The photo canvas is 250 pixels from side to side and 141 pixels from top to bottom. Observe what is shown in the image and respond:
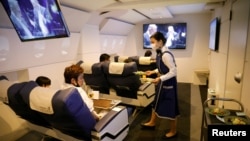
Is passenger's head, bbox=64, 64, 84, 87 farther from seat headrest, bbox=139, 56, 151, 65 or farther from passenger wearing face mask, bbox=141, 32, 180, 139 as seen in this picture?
seat headrest, bbox=139, 56, 151, 65

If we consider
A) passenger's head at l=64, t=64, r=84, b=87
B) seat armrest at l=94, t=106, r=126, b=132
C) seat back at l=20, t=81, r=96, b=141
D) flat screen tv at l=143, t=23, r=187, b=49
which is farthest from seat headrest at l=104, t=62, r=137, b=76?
flat screen tv at l=143, t=23, r=187, b=49

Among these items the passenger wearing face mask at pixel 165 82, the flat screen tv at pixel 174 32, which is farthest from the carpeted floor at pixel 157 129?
the flat screen tv at pixel 174 32

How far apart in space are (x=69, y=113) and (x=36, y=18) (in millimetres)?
1188

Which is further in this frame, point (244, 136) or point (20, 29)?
point (20, 29)

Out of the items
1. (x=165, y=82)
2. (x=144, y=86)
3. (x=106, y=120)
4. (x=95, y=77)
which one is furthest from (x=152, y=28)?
(x=106, y=120)

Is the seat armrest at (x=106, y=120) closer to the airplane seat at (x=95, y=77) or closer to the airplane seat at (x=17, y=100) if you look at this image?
the airplane seat at (x=17, y=100)

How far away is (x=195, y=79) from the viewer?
218 inches

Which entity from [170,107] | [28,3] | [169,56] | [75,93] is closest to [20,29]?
[28,3]

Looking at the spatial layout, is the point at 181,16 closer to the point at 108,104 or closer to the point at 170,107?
the point at 170,107

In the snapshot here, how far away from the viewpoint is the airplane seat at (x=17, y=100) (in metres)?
1.59

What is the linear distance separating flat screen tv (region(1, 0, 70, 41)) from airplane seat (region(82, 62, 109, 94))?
86cm

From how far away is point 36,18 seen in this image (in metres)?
1.91

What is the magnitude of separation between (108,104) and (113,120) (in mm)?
449

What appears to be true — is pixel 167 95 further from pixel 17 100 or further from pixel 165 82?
pixel 17 100
